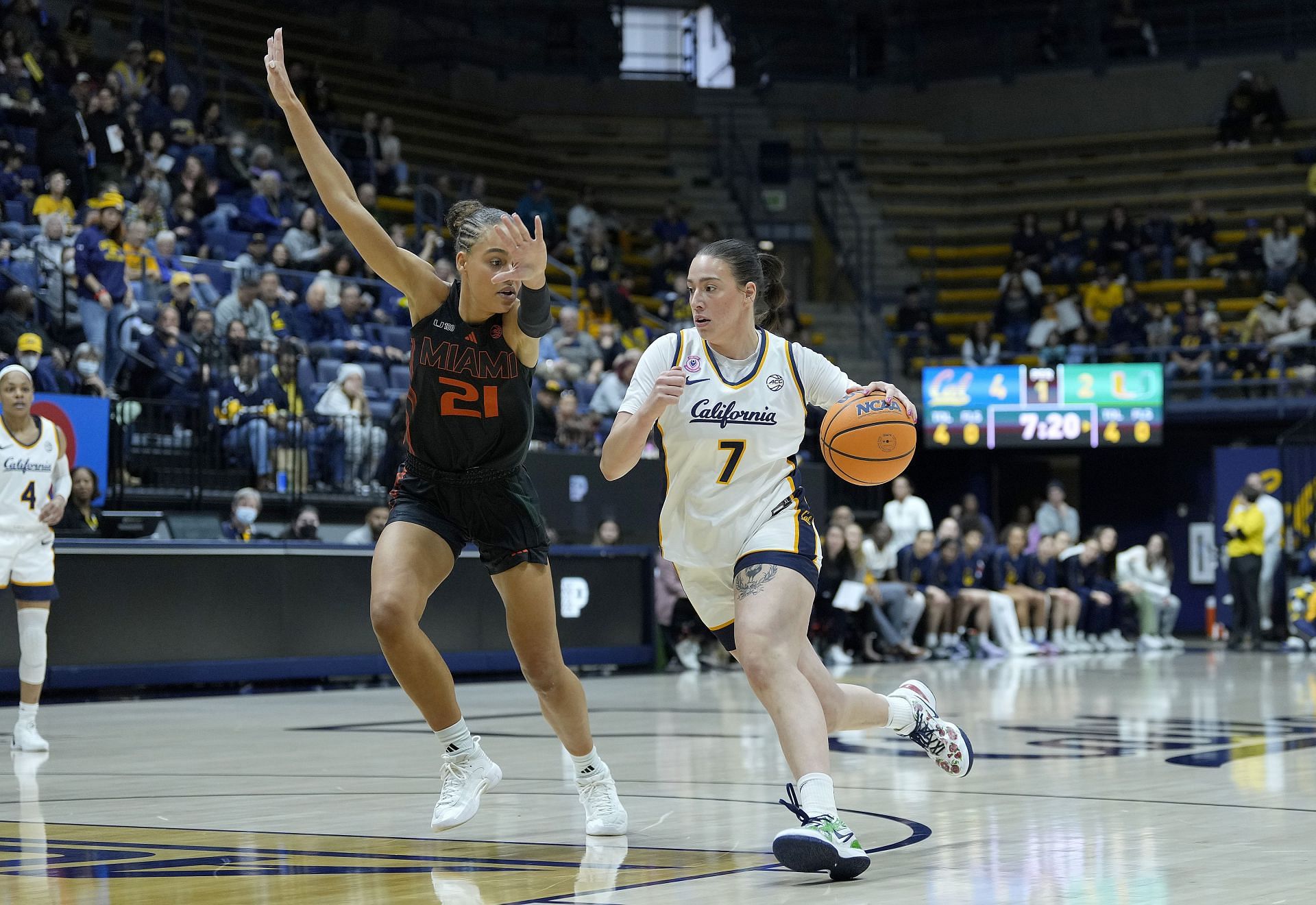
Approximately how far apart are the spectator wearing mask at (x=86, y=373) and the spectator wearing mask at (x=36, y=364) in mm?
234

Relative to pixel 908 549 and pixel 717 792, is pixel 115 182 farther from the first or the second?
pixel 717 792

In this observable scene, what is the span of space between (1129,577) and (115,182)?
528 inches

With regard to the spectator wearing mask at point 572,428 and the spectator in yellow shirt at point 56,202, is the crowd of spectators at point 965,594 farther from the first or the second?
the spectator in yellow shirt at point 56,202

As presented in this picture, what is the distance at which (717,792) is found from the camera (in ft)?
21.8

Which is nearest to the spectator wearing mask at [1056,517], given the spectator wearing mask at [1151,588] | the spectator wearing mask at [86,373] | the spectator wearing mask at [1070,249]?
the spectator wearing mask at [1151,588]

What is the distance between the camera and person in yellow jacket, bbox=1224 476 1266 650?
66.7 feet

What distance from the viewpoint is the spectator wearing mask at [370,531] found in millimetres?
14211

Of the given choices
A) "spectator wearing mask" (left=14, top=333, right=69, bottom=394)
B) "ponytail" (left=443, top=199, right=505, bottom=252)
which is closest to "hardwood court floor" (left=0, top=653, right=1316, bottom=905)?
"ponytail" (left=443, top=199, right=505, bottom=252)

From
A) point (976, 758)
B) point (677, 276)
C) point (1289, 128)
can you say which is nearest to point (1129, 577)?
point (677, 276)

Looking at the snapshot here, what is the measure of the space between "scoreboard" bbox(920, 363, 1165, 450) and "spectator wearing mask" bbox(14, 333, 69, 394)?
12.6m

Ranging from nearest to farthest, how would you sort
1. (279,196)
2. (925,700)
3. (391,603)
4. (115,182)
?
(391,603) < (925,700) < (115,182) < (279,196)

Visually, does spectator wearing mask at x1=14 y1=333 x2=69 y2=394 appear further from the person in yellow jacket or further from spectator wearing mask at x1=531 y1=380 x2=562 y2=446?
the person in yellow jacket

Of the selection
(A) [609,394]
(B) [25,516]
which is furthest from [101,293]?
(B) [25,516]

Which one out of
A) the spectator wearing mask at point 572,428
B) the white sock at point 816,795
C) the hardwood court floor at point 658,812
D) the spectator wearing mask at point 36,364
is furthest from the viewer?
the spectator wearing mask at point 572,428
